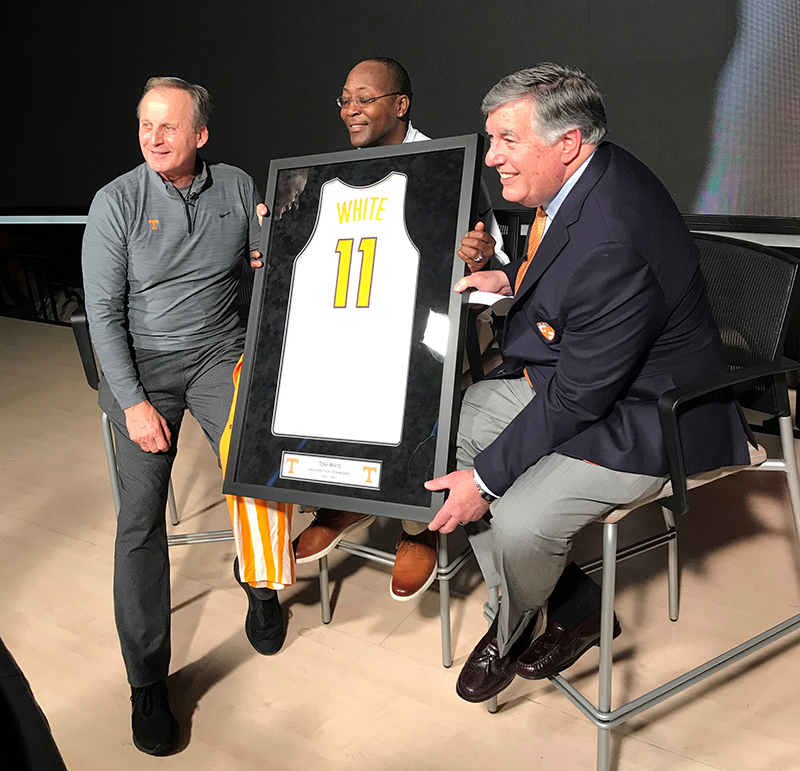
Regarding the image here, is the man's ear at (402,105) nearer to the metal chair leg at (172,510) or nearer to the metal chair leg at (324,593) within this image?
the metal chair leg at (324,593)

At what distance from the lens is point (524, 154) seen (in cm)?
157

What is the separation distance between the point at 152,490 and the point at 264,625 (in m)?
0.47

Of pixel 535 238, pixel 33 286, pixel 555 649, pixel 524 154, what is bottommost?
pixel 33 286

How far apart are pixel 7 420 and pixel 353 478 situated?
283cm

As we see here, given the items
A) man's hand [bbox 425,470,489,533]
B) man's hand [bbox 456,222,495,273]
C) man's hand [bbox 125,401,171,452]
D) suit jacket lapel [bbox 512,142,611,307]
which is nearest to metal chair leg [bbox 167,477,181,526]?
man's hand [bbox 125,401,171,452]

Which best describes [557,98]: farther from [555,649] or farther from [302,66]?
[302,66]

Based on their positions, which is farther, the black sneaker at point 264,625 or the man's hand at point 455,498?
the black sneaker at point 264,625

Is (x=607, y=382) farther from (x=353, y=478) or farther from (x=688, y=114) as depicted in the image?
(x=688, y=114)

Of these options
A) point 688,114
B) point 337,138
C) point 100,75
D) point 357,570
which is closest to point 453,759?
point 357,570

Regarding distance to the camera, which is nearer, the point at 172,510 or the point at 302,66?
the point at 172,510

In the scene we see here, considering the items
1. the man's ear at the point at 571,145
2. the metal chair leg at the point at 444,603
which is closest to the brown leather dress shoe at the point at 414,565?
the metal chair leg at the point at 444,603

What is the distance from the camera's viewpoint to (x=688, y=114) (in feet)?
10.8

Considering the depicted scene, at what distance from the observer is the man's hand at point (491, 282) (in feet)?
Result: 5.77

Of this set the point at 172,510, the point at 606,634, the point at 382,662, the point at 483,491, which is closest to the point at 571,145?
the point at 483,491
